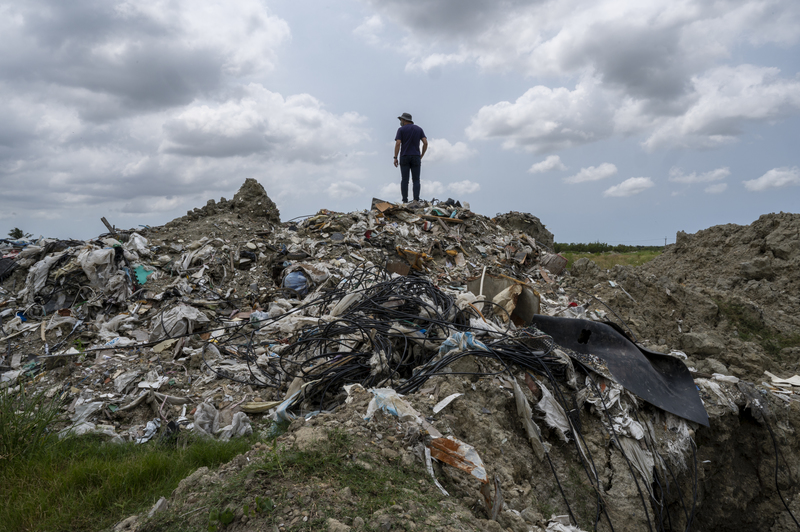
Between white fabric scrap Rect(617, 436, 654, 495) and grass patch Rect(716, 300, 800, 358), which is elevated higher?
grass patch Rect(716, 300, 800, 358)

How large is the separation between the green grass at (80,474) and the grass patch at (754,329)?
8.36 m

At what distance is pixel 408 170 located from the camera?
10680 millimetres

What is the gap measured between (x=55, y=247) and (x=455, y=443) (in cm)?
866

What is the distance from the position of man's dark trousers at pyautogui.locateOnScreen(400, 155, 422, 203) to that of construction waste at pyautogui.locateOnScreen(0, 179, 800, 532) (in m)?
2.87

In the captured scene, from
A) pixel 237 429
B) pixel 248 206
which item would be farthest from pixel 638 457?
pixel 248 206

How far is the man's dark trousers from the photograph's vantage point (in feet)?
34.0

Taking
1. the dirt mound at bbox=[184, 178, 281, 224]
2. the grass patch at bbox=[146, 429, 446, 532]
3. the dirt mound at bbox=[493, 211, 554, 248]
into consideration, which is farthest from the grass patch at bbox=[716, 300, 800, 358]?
the dirt mound at bbox=[184, 178, 281, 224]

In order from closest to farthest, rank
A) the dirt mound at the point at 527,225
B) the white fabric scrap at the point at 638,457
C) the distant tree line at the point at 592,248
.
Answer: the white fabric scrap at the point at 638,457 → the dirt mound at the point at 527,225 → the distant tree line at the point at 592,248

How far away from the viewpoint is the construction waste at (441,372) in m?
2.93

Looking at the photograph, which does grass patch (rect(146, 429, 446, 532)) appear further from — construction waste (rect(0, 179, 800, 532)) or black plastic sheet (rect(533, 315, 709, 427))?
black plastic sheet (rect(533, 315, 709, 427))

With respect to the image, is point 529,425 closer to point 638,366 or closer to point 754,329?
point 638,366

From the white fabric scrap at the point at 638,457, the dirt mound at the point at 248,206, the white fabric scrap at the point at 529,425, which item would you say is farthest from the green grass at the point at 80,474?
the dirt mound at the point at 248,206

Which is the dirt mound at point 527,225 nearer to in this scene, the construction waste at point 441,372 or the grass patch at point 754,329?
the construction waste at point 441,372

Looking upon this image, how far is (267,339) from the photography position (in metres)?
5.62
